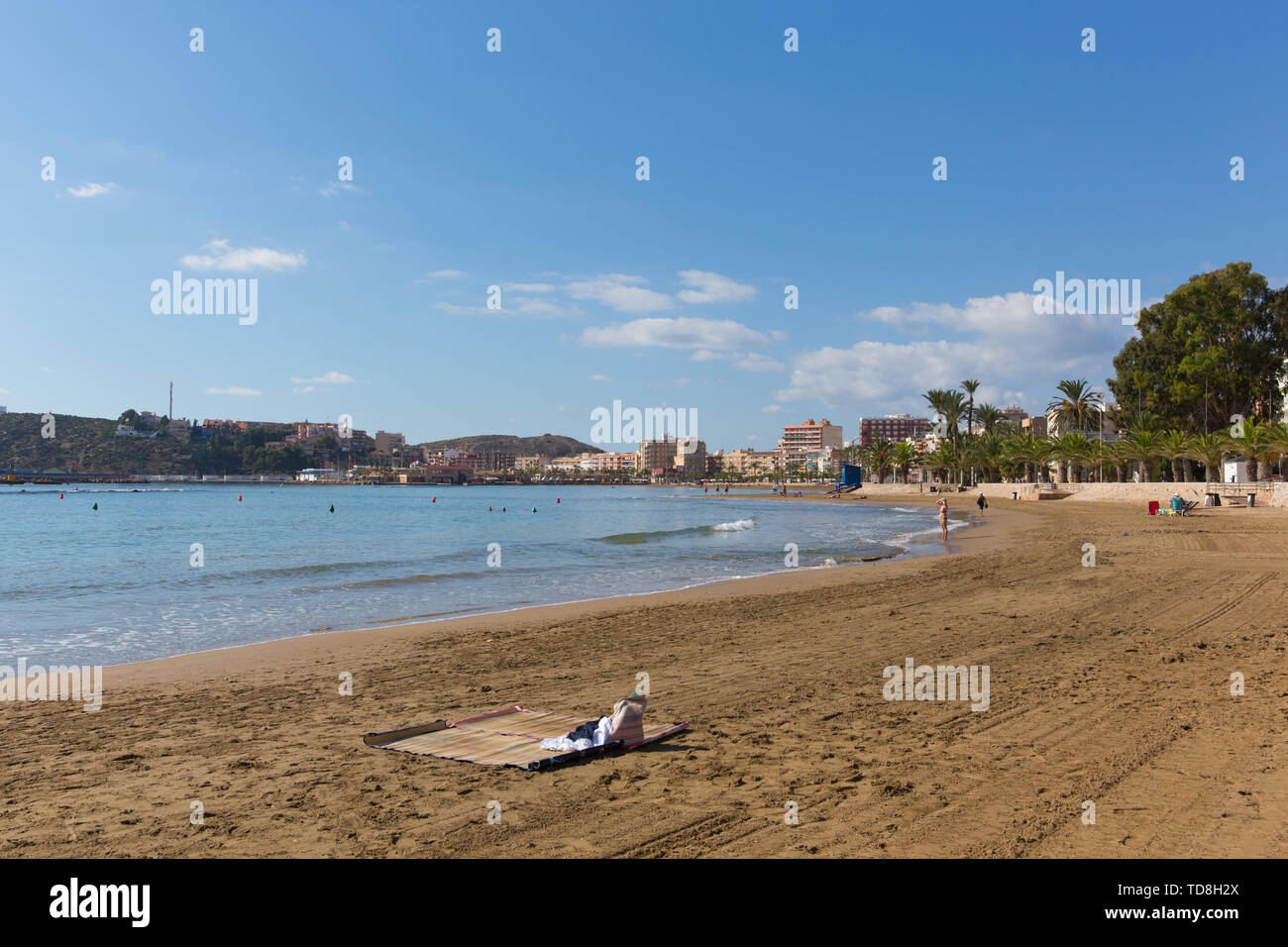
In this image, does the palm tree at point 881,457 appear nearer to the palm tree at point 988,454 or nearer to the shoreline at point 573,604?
the palm tree at point 988,454

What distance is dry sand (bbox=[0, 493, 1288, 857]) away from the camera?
441 cm

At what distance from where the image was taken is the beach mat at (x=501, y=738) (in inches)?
230

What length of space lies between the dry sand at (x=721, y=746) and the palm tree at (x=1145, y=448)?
54438mm

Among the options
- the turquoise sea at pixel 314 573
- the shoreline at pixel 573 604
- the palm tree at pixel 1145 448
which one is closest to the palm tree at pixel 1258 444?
the palm tree at pixel 1145 448

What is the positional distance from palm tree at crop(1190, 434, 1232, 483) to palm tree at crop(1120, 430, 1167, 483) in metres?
3.64

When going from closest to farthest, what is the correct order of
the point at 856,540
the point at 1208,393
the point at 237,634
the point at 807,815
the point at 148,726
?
1. the point at 807,815
2. the point at 148,726
3. the point at 237,634
4. the point at 856,540
5. the point at 1208,393

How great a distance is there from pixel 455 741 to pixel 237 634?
9.43 meters

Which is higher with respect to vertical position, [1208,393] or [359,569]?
[1208,393]

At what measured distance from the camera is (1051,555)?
75.9 feet

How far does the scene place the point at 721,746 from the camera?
20.5 feet
